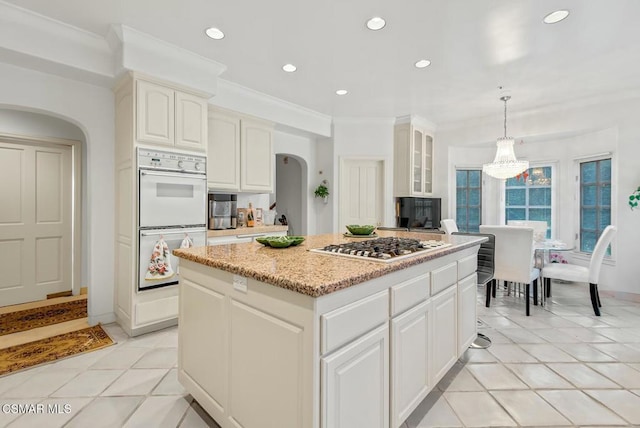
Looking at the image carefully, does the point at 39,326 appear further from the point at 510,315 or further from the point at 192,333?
the point at 510,315

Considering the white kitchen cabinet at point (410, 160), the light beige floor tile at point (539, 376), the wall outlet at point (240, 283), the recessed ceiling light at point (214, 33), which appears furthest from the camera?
the white kitchen cabinet at point (410, 160)

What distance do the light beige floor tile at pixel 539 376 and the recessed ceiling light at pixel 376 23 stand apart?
2906 millimetres

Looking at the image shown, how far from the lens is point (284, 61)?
322 cm

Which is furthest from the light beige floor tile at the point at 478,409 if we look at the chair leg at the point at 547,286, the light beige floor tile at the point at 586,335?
the chair leg at the point at 547,286

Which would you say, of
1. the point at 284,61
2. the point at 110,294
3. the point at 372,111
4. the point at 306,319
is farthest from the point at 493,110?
the point at 110,294

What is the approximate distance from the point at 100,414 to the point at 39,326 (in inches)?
76.6

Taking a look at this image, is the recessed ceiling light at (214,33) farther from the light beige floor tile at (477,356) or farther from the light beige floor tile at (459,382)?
the light beige floor tile at (477,356)

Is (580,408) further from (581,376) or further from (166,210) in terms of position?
(166,210)

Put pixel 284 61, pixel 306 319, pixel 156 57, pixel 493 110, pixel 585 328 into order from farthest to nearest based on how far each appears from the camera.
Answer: pixel 493 110, pixel 284 61, pixel 585 328, pixel 156 57, pixel 306 319

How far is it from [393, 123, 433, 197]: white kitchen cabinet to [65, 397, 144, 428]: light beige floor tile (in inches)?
175

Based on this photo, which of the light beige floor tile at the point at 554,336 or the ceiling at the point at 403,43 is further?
the light beige floor tile at the point at 554,336

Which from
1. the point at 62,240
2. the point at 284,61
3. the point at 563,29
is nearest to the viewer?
the point at 563,29

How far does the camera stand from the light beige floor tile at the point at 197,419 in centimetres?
168

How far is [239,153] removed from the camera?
12.9 feet
